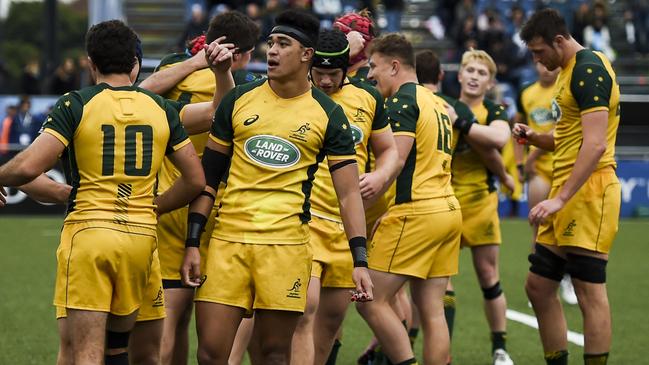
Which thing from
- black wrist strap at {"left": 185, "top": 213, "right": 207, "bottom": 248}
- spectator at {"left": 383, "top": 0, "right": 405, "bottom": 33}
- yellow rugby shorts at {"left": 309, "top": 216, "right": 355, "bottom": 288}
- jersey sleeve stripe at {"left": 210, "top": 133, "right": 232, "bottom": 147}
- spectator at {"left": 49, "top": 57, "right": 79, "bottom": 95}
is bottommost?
spectator at {"left": 49, "top": 57, "right": 79, "bottom": 95}

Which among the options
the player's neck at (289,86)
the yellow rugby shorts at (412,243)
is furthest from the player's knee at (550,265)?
the player's neck at (289,86)

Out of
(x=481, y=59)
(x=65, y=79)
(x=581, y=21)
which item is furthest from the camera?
(x=581, y=21)

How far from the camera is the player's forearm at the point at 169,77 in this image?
723 cm

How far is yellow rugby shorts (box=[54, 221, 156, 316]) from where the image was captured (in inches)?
232

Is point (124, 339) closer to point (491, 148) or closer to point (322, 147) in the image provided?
point (322, 147)

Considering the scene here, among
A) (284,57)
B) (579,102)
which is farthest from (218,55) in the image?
(579,102)

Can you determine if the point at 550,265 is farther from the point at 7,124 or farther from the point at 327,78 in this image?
the point at 7,124

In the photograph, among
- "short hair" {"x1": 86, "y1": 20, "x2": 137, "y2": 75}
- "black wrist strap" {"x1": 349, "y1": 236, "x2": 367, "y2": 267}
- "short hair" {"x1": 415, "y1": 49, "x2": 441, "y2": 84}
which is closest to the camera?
"short hair" {"x1": 86, "y1": 20, "x2": 137, "y2": 75}

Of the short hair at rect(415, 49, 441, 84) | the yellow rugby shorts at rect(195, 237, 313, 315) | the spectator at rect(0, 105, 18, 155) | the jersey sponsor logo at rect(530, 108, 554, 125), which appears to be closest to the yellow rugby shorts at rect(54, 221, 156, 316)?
the yellow rugby shorts at rect(195, 237, 313, 315)

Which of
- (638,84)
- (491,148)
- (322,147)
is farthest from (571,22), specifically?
(322,147)

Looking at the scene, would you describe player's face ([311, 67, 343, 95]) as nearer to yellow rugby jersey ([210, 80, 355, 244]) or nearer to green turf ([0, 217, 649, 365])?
yellow rugby jersey ([210, 80, 355, 244])

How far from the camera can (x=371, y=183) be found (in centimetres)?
700

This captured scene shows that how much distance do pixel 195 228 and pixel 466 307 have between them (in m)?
6.78

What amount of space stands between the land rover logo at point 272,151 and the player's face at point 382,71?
205cm
